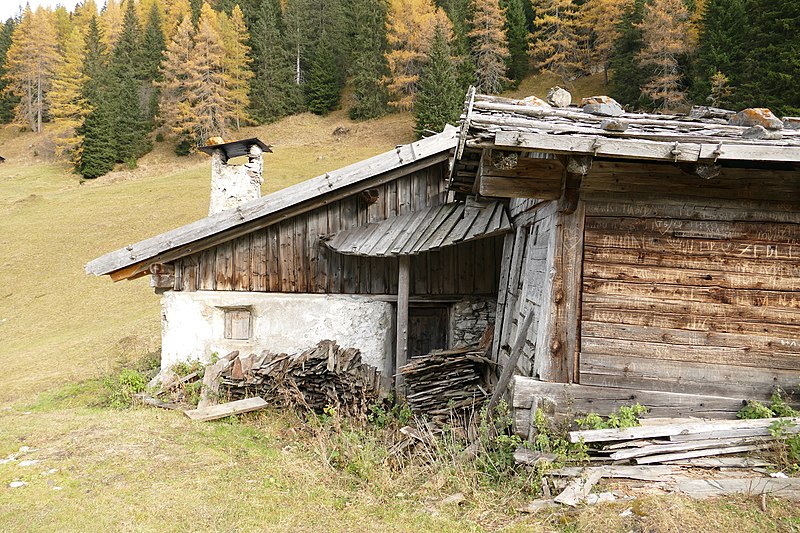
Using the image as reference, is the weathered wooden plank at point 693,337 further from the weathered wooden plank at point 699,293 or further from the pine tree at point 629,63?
the pine tree at point 629,63

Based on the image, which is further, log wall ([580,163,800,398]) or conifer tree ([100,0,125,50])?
conifer tree ([100,0,125,50])

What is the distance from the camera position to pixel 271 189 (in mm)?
32844

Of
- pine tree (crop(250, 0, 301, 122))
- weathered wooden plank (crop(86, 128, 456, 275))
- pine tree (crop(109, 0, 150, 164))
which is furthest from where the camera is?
pine tree (crop(250, 0, 301, 122))

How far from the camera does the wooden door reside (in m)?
10.9

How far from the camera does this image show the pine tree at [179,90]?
46.7 meters

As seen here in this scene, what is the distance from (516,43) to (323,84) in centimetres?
1842

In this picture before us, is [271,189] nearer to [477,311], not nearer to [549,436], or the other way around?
[477,311]

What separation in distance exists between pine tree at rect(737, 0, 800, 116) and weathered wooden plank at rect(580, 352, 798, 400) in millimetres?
21988

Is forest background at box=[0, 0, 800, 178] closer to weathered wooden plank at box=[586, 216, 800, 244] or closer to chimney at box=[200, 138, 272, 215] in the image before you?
chimney at box=[200, 138, 272, 215]

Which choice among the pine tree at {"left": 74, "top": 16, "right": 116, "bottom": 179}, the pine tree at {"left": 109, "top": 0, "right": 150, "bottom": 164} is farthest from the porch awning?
the pine tree at {"left": 109, "top": 0, "right": 150, "bottom": 164}

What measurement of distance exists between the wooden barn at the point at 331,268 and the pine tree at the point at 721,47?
26.5 meters

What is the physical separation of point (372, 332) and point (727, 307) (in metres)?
6.18

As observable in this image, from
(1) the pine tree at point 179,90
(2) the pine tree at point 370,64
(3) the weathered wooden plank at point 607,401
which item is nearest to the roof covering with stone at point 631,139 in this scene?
(3) the weathered wooden plank at point 607,401

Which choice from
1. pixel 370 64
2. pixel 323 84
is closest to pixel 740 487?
pixel 370 64
